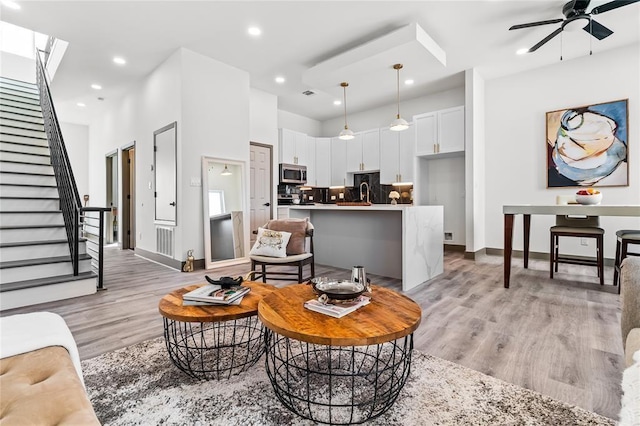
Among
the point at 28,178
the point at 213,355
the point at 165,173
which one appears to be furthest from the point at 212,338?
the point at 28,178

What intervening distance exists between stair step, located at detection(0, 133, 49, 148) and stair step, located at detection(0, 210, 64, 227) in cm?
182

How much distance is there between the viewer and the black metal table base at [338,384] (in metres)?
1.31

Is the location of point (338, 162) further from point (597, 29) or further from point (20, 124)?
point (20, 124)

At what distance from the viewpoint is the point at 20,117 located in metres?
5.33

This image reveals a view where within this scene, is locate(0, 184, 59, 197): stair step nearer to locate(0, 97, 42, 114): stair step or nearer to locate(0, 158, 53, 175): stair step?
locate(0, 158, 53, 175): stair step

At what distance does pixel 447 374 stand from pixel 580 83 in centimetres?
530

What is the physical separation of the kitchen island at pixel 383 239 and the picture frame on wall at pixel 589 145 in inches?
96.3

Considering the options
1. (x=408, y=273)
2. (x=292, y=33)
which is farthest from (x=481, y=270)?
(x=292, y=33)

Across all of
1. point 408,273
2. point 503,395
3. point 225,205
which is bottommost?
point 503,395

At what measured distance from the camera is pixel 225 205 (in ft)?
16.0

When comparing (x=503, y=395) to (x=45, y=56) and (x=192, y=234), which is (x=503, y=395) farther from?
(x=45, y=56)

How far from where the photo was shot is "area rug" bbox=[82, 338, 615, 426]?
132cm

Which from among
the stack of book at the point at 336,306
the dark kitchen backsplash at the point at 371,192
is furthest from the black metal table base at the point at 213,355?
the dark kitchen backsplash at the point at 371,192

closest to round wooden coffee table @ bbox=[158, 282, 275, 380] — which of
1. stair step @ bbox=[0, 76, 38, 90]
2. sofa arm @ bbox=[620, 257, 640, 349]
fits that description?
sofa arm @ bbox=[620, 257, 640, 349]
